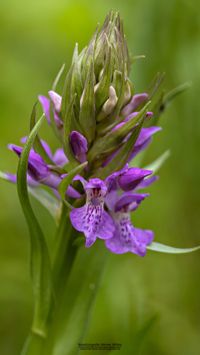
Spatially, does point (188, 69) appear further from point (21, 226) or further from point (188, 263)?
point (21, 226)

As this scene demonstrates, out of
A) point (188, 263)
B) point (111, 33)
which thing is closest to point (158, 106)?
point (111, 33)

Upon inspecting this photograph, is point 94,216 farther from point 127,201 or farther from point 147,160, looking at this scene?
point 147,160

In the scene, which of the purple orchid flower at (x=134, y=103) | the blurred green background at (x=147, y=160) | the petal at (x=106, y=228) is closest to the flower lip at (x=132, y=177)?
the petal at (x=106, y=228)

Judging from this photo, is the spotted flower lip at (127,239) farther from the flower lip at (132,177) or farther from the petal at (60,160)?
the petal at (60,160)

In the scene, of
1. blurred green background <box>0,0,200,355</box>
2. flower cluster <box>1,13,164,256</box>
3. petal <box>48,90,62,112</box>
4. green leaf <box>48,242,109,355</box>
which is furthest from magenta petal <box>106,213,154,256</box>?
blurred green background <box>0,0,200,355</box>

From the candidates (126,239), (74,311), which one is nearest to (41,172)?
(126,239)

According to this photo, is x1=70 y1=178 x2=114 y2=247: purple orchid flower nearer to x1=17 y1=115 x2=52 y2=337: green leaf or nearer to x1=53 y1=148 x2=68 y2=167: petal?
x1=17 y1=115 x2=52 y2=337: green leaf
